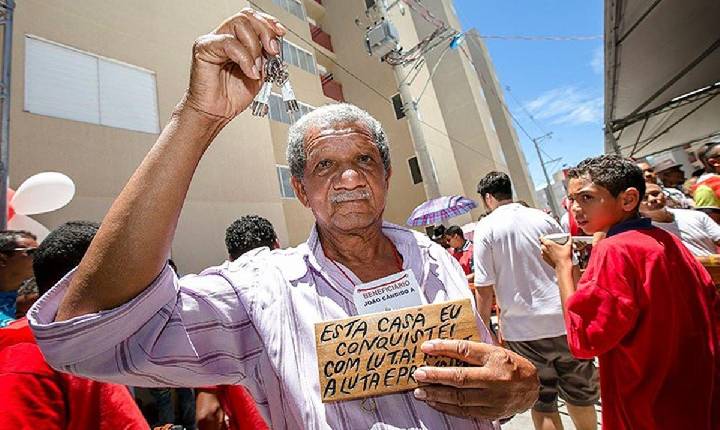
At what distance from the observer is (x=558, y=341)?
2.93m

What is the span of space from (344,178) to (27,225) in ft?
20.2

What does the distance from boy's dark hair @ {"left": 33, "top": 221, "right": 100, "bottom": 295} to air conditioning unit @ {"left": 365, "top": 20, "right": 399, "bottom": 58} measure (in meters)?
11.5

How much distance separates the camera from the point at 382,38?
1133 centimetres

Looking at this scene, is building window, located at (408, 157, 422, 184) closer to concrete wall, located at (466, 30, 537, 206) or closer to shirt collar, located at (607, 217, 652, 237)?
concrete wall, located at (466, 30, 537, 206)

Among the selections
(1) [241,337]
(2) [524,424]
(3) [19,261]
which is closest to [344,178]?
(1) [241,337]

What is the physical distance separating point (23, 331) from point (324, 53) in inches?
743

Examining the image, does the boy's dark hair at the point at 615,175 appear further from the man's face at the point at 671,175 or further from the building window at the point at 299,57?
the building window at the point at 299,57

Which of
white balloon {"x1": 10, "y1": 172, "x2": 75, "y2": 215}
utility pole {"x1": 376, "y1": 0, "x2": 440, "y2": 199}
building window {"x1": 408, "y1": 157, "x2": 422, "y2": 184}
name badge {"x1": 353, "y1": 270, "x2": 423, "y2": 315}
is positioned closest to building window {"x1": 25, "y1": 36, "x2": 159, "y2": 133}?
white balloon {"x1": 10, "y1": 172, "x2": 75, "y2": 215}

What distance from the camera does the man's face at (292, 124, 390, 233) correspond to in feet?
4.08

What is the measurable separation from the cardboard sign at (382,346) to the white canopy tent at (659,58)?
5658 millimetres

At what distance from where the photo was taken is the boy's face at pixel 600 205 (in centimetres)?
189

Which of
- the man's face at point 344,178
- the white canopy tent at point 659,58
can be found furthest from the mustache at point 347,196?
the white canopy tent at point 659,58

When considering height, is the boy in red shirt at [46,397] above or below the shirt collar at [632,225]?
below

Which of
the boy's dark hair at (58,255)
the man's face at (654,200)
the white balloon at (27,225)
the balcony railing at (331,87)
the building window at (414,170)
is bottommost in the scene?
the man's face at (654,200)
